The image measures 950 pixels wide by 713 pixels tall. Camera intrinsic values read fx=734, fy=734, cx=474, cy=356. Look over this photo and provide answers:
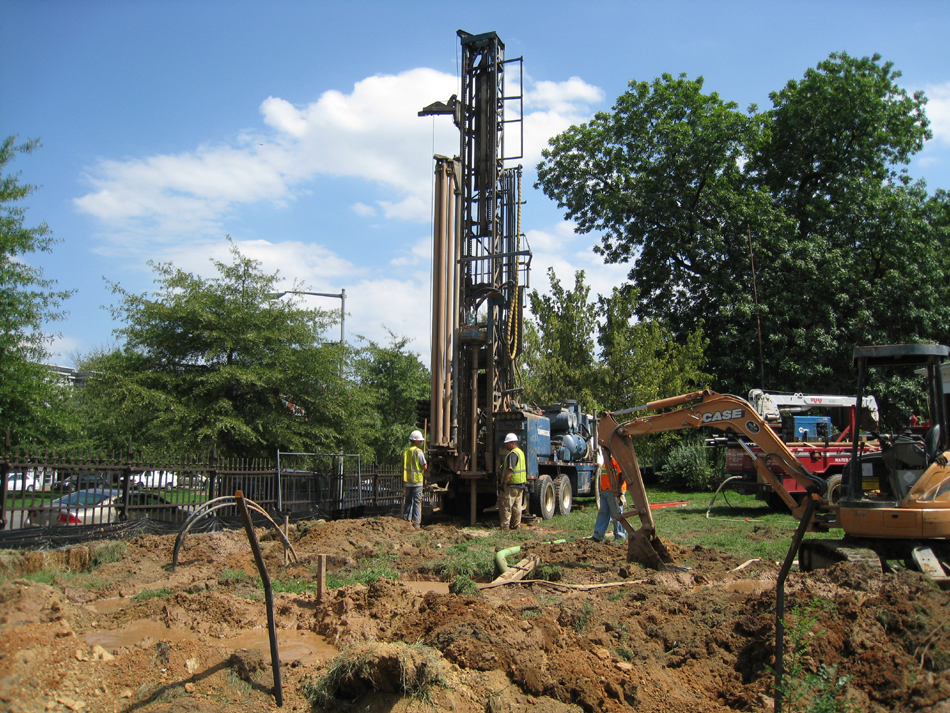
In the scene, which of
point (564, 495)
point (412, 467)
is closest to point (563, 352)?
point (564, 495)

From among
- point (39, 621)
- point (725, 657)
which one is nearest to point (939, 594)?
point (725, 657)

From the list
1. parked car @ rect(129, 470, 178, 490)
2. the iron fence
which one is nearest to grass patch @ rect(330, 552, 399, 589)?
the iron fence

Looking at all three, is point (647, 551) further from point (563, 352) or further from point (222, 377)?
point (563, 352)

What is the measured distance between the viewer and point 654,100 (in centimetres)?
3098

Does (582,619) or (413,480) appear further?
(413,480)

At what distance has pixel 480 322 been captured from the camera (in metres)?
18.4

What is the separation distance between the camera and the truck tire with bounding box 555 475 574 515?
18328 mm

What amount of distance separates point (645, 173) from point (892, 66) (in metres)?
10.6

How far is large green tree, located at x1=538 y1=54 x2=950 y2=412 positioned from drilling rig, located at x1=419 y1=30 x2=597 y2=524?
1250 cm

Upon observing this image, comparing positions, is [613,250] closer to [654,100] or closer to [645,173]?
[645,173]

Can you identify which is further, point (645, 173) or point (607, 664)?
point (645, 173)

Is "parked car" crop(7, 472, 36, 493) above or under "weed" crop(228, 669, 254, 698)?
above

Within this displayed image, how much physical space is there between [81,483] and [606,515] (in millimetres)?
8728

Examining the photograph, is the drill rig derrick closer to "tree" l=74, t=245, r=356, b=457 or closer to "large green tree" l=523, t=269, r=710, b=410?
"tree" l=74, t=245, r=356, b=457
